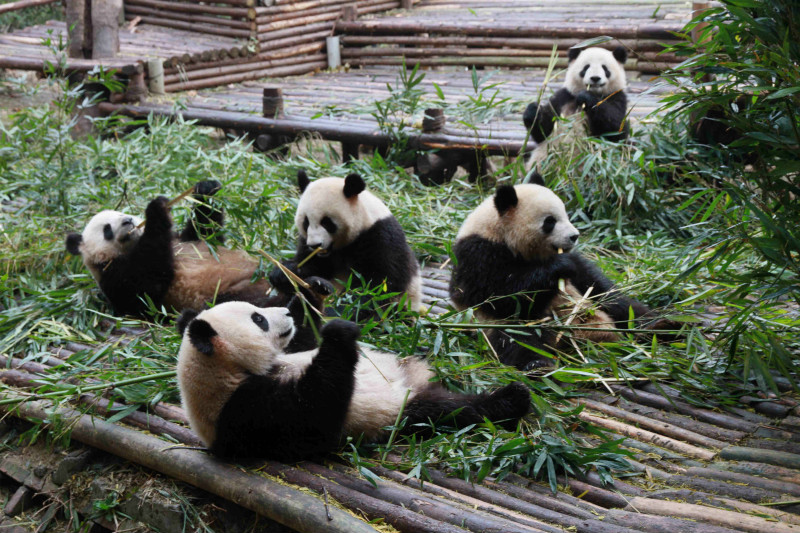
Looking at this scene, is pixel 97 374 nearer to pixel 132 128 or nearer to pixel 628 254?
pixel 628 254

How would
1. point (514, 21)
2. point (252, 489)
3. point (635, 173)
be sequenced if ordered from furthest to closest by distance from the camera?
point (514, 21), point (635, 173), point (252, 489)

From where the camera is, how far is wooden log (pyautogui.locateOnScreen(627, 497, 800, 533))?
9.18 ft

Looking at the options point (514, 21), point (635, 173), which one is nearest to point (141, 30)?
point (514, 21)

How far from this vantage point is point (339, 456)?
11.7 ft

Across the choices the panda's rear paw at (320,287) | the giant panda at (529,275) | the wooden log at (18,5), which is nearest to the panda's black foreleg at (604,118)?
the giant panda at (529,275)

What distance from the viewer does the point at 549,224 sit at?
4.57m

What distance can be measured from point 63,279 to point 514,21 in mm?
8294

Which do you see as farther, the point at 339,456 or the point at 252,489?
the point at 339,456

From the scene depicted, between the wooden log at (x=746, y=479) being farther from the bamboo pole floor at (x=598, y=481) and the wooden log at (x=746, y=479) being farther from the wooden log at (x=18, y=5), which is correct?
the wooden log at (x=18, y=5)

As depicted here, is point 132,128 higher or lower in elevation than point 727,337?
higher

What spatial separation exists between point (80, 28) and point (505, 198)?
837 centimetres

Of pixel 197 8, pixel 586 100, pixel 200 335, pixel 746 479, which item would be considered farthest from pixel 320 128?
pixel 746 479

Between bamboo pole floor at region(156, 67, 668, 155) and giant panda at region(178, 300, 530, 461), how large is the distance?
12.5ft

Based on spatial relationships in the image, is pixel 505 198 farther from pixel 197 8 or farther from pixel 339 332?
pixel 197 8
